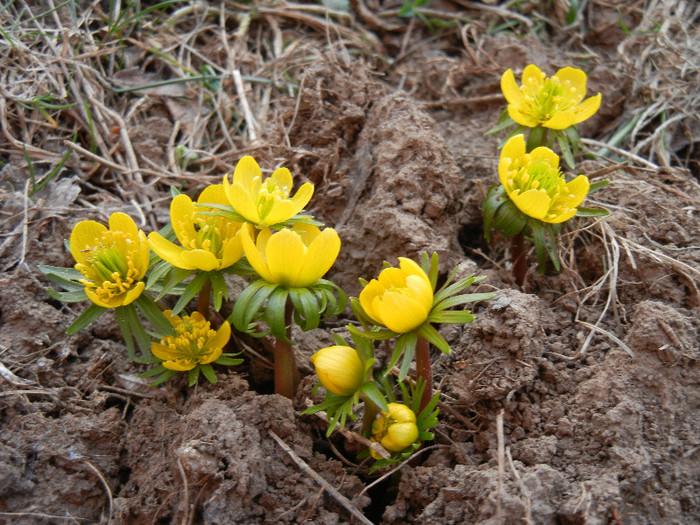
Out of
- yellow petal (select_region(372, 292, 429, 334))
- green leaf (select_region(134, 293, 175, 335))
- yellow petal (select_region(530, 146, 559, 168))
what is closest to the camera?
yellow petal (select_region(372, 292, 429, 334))

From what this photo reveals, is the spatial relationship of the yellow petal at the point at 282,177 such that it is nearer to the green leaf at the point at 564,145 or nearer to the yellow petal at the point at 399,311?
the yellow petal at the point at 399,311

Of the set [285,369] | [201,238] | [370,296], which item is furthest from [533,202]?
[201,238]

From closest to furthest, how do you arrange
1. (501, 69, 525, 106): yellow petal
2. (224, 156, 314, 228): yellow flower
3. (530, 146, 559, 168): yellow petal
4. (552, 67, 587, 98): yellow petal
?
(224, 156, 314, 228): yellow flower < (530, 146, 559, 168): yellow petal < (501, 69, 525, 106): yellow petal < (552, 67, 587, 98): yellow petal

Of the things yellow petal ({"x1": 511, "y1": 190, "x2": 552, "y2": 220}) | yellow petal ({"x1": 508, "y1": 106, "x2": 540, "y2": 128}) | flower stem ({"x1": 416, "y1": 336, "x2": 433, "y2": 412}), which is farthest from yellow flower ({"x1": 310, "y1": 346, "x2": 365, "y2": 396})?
yellow petal ({"x1": 508, "y1": 106, "x2": 540, "y2": 128})

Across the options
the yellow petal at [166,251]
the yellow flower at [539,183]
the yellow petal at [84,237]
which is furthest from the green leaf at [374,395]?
the yellow petal at [84,237]

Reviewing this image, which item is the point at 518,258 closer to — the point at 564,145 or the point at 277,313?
the point at 564,145

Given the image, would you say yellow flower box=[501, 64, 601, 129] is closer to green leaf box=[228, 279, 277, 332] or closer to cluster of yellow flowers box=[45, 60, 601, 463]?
cluster of yellow flowers box=[45, 60, 601, 463]
